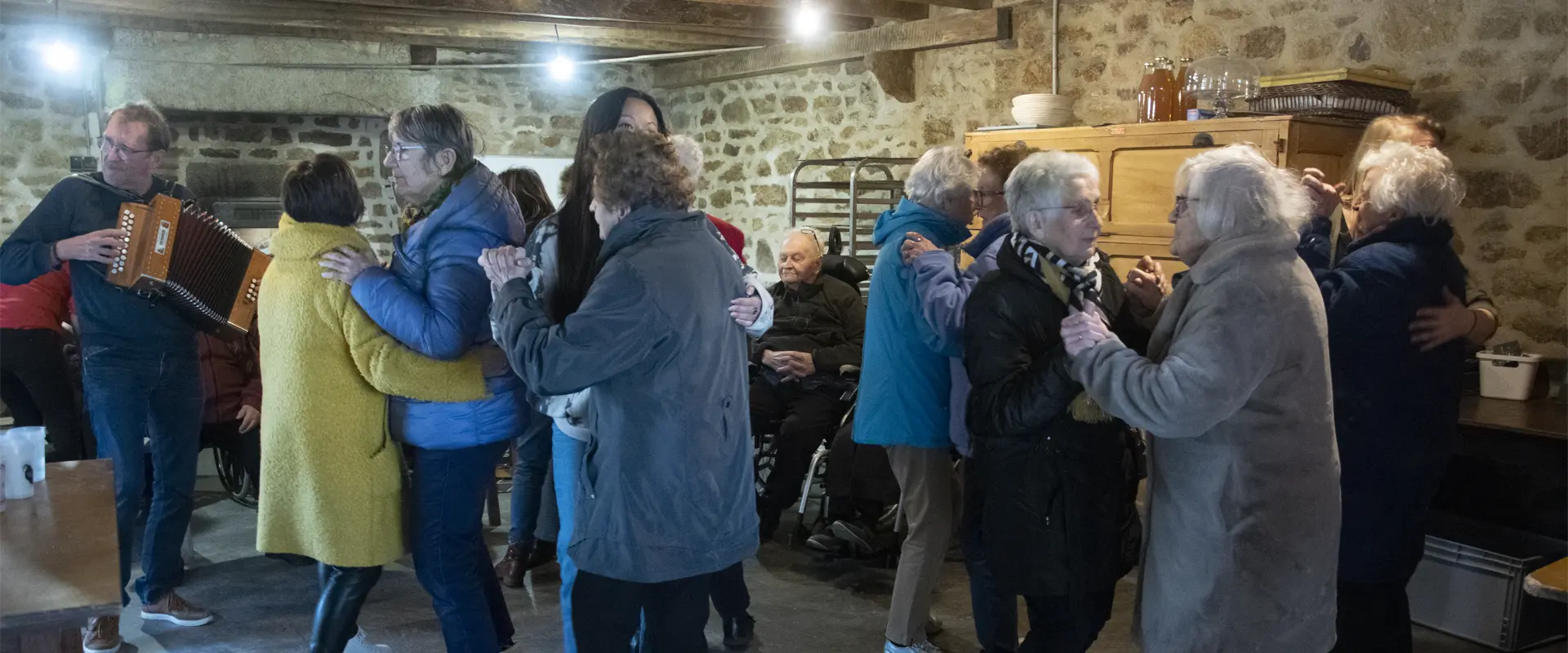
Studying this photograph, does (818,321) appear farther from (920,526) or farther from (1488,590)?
(1488,590)

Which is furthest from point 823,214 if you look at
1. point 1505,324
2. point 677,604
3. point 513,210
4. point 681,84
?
point 677,604

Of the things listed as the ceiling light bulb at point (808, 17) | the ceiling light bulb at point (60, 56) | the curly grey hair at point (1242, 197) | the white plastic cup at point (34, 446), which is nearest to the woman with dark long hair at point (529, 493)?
the white plastic cup at point (34, 446)

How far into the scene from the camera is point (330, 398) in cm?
264

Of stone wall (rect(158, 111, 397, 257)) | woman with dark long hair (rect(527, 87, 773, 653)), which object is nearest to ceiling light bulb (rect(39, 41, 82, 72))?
stone wall (rect(158, 111, 397, 257))

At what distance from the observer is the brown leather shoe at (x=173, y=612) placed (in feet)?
12.0

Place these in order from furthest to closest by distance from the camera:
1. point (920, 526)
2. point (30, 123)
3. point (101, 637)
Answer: point (30, 123)
point (101, 637)
point (920, 526)

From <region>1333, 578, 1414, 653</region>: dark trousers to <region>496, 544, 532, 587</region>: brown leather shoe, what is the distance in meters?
2.61

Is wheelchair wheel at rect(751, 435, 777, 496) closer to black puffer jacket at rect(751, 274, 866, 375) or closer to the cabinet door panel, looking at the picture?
black puffer jacket at rect(751, 274, 866, 375)

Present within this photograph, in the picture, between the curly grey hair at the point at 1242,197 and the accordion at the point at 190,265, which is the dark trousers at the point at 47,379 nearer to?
the accordion at the point at 190,265

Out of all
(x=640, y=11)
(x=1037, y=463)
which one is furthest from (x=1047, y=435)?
(x=640, y=11)

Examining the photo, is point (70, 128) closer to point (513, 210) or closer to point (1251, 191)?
point (513, 210)

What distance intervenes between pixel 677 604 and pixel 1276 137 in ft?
9.40

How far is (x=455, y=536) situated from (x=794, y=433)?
218 centimetres

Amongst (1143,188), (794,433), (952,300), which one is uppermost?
(1143,188)
